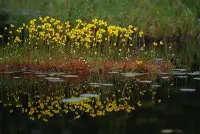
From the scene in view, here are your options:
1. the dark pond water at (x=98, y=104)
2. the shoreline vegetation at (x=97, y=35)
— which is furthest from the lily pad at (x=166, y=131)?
the shoreline vegetation at (x=97, y=35)

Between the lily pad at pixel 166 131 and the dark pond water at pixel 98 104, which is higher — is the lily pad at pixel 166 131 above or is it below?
below

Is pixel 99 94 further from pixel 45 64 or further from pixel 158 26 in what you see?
pixel 158 26

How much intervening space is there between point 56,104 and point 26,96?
3.47 ft

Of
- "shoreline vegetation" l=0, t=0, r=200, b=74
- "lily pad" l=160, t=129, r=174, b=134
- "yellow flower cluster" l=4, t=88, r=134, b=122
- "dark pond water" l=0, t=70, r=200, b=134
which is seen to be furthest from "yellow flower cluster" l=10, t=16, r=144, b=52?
"lily pad" l=160, t=129, r=174, b=134

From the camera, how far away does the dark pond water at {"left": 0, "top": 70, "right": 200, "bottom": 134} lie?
6.21 meters

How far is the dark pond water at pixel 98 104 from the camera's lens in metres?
6.21

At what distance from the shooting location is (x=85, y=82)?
10.2m

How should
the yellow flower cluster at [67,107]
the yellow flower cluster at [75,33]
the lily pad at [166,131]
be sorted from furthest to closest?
the yellow flower cluster at [75,33], the yellow flower cluster at [67,107], the lily pad at [166,131]

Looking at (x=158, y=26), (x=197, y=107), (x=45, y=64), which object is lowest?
(x=197, y=107)

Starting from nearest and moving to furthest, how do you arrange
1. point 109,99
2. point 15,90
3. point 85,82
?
1. point 109,99
2. point 15,90
3. point 85,82

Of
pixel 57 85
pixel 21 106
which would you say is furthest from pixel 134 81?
pixel 21 106

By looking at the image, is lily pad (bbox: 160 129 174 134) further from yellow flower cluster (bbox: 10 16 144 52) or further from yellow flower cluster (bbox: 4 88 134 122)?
yellow flower cluster (bbox: 10 16 144 52)

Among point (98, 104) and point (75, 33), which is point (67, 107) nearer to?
point (98, 104)

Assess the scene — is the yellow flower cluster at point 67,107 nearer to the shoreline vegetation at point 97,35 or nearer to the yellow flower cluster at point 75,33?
the shoreline vegetation at point 97,35
